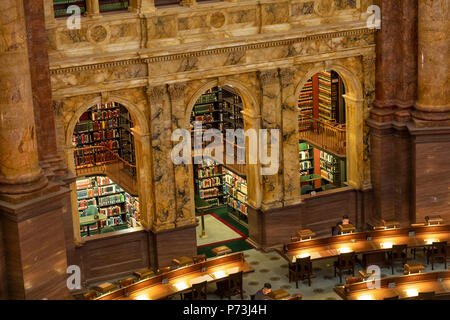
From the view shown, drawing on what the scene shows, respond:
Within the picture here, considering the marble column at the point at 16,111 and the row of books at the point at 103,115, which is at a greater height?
the row of books at the point at 103,115

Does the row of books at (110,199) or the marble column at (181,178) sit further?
the row of books at (110,199)

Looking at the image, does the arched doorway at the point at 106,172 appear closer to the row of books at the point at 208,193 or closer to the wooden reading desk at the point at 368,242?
the row of books at the point at 208,193

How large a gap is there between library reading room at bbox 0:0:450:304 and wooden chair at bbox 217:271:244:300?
5 cm

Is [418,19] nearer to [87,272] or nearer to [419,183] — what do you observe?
[419,183]

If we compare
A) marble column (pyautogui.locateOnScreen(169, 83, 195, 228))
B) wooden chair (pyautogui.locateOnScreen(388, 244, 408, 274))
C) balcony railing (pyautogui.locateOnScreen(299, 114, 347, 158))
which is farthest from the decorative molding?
wooden chair (pyautogui.locateOnScreen(388, 244, 408, 274))

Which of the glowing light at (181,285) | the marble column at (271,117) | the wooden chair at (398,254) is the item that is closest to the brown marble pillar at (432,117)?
the wooden chair at (398,254)

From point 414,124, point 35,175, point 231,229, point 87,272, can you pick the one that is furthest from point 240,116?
point 35,175

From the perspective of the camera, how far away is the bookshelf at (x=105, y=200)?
29.7 metres

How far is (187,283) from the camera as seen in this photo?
24.3m

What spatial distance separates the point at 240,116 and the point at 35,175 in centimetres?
1099

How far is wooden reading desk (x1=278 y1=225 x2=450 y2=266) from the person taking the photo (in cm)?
2597

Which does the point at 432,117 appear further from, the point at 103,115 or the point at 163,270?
the point at 103,115

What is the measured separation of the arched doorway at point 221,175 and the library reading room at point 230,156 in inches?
3.6

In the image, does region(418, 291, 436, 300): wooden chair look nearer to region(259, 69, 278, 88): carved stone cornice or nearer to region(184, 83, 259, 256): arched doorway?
region(184, 83, 259, 256): arched doorway
